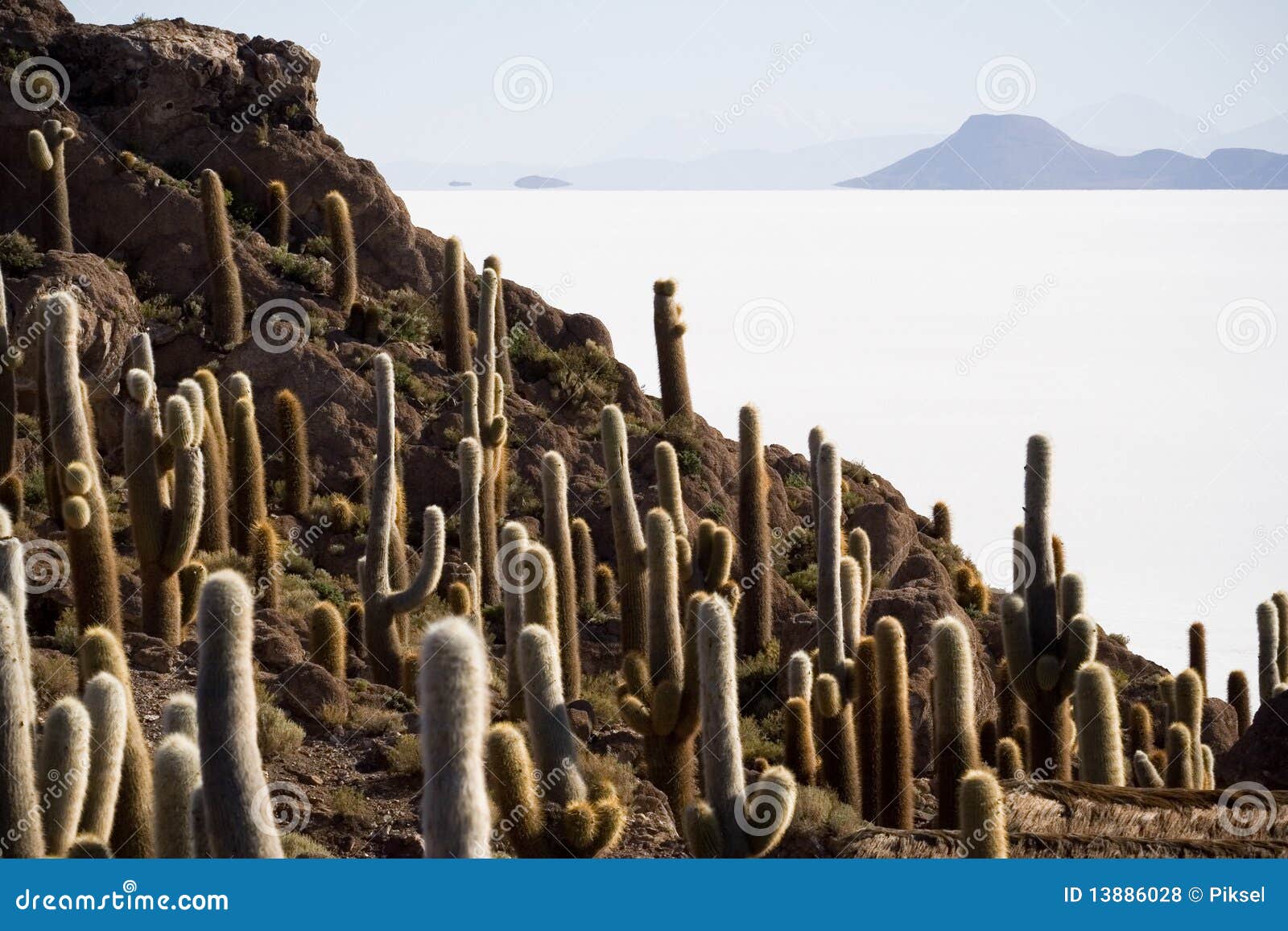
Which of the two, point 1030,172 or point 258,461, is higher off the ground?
point 1030,172

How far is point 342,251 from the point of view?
20641 millimetres

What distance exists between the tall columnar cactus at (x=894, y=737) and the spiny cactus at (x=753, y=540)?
484 centimetres

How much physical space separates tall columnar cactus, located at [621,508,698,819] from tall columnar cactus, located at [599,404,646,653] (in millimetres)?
2722

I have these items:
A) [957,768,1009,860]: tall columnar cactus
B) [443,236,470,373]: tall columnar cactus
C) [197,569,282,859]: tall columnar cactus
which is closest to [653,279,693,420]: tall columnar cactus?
[443,236,470,373]: tall columnar cactus

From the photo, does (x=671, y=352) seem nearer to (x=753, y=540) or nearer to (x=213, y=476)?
(x=753, y=540)

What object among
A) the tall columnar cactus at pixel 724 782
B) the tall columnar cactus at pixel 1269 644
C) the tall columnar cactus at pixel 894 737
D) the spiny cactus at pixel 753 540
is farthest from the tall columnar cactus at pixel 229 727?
the tall columnar cactus at pixel 1269 644

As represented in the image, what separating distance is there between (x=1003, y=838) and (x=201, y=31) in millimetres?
20196

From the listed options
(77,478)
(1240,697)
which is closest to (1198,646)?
(1240,697)

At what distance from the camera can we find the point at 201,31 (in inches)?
906

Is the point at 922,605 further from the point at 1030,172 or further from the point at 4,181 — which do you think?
the point at 1030,172

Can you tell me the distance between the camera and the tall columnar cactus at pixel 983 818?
6586 mm

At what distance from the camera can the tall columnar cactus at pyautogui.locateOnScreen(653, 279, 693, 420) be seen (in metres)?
18.9

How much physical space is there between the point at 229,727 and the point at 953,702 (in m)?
5.87

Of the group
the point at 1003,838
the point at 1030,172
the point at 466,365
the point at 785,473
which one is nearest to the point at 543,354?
the point at 466,365
